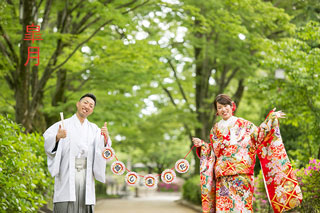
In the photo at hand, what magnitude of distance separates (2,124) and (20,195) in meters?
0.94

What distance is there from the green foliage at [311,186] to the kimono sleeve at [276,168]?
2.43 m

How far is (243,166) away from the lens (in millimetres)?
4504

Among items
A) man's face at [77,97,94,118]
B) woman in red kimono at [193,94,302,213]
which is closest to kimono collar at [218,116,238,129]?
woman in red kimono at [193,94,302,213]

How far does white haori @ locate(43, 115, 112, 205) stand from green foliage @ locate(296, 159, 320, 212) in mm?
3888

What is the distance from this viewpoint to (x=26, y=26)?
380 inches

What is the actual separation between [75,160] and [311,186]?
14.0ft

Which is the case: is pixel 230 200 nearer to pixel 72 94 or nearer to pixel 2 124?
pixel 2 124

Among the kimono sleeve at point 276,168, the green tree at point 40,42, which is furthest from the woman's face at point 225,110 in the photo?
the green tree at point 40,42

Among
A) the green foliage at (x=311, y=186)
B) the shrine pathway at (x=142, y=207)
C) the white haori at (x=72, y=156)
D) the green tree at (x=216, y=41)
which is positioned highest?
the green tree at (x=216, y=41)

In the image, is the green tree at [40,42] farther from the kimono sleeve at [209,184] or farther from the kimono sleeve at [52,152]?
the kimono sleeve at [209,184]

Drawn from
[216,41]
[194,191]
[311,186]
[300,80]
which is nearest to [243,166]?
[311,186]

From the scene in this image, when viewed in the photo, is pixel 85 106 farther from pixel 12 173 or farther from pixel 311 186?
pixel 311 186

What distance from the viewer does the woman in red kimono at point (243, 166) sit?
14.8ft

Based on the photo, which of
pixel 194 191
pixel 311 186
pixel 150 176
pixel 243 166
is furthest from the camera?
pixel 194 191
